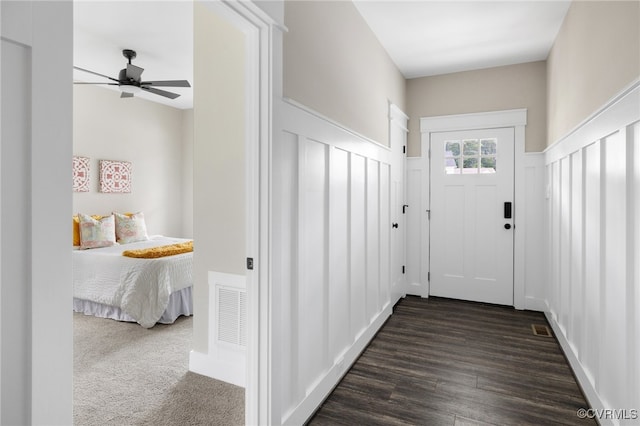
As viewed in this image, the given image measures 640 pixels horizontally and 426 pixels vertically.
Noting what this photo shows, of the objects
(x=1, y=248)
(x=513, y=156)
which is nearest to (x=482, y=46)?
(x=513, y=156)

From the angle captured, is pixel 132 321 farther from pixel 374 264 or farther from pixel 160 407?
pixel 374 264

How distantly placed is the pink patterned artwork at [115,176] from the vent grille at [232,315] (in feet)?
12.2

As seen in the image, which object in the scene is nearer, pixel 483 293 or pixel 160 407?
pixel 160 407

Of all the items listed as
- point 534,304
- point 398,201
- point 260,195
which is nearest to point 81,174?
point 398,201

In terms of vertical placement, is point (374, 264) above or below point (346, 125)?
below

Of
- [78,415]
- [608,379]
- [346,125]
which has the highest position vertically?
[346,125]

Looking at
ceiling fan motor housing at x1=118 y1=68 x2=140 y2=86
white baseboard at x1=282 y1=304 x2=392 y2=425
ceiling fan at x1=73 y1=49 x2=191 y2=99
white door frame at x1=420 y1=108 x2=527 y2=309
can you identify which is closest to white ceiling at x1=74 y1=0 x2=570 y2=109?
ceiling fan at x1=73 y1=49 x2=191 y2=99

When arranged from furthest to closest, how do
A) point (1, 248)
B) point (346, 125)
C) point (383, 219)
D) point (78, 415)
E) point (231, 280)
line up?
point (383, 219) → point (346, 125) → point (231, 280) → point (78, 415) → point (1, 248)

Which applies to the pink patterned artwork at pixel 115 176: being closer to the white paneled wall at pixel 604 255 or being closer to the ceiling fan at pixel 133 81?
the ceiling fan at pixel 133 81

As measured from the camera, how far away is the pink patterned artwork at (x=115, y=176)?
5.10m

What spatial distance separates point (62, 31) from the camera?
30.7 inches

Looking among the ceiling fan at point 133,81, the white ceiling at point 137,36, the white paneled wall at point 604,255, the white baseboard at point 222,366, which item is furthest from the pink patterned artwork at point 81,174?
the white paneled wall at point 604,255

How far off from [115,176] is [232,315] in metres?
3.95

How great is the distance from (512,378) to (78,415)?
8.82 ft
